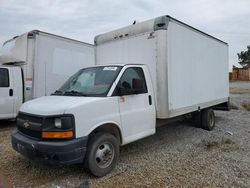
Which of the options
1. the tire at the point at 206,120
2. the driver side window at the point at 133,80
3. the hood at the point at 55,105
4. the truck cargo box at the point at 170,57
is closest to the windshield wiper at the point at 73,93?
the hood at the point at 55,105

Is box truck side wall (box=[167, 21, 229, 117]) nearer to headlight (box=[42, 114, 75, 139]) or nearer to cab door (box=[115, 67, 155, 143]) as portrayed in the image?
cab door (box=[115, 67, 155, 143])

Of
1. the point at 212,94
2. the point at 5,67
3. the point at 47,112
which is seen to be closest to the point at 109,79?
the point at 47,112

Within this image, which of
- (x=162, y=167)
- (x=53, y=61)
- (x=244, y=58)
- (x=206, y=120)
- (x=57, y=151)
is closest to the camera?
(x=57, y=151)

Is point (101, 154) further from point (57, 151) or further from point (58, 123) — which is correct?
point (58, 123)

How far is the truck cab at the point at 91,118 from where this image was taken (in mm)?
4004

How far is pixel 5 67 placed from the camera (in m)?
8.46

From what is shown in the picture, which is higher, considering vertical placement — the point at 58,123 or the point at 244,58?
the point at 244,58

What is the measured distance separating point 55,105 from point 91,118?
0.62m

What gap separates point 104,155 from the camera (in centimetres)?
455

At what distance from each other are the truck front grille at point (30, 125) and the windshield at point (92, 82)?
2.77ft

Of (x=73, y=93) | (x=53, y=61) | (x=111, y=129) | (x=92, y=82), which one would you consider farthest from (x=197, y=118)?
(x=53, y=61)

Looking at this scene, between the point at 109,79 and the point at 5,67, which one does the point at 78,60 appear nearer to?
the point at 5,67

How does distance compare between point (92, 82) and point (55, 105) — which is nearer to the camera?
point (55, 105)

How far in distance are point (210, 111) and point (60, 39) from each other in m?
5.75
